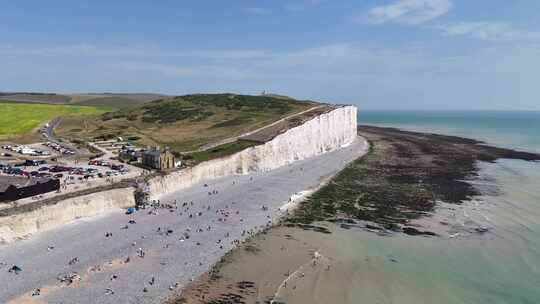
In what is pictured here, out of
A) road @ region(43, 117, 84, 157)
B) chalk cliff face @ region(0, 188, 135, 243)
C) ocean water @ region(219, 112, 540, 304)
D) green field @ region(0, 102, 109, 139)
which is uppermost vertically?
green field @ region(0, 102, 109, 139)

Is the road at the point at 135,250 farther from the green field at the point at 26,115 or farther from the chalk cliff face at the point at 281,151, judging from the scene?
the green field at the point at 26,115

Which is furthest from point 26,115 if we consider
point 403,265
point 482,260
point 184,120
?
point 482,260

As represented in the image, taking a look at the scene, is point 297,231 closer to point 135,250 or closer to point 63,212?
point 135,250

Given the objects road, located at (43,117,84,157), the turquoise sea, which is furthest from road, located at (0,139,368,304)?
road, located at (43,117,84,157)

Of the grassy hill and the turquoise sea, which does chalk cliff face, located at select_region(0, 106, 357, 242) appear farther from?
the turquoise sea

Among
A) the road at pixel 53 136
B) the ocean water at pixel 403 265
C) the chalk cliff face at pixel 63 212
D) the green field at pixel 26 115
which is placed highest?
the green field at pixel 26 115

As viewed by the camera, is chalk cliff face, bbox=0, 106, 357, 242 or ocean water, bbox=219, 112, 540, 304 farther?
chalk cliff face, bbox=0, 106, 357, 242

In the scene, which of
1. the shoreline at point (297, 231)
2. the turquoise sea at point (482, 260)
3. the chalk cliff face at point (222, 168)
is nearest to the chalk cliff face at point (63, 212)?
the chalk cliff face at point (222, 168)
